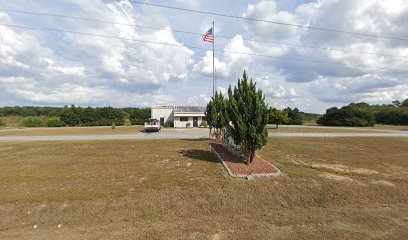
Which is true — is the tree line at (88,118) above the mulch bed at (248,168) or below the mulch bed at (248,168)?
above

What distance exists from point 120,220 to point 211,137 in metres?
20.2

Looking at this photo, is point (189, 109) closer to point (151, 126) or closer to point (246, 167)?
point (151, 126)

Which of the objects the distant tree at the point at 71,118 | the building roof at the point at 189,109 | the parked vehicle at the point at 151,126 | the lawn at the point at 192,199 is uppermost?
the building roof at the point at 189,109

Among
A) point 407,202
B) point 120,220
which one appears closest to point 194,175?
point 120,220

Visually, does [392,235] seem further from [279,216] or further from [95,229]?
[95,229]

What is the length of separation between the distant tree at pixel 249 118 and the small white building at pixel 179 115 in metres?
33.8

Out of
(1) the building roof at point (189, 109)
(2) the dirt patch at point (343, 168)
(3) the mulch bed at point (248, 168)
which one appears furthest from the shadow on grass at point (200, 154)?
(1) the building roof at point (189, 109)

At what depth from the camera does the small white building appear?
48463mm

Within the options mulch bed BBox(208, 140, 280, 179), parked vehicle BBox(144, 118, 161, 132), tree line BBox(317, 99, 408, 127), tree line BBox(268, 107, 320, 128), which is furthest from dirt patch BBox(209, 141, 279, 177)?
tree line BBox(317, 99, 408, 127)

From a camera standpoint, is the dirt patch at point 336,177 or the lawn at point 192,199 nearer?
the lawn at point 192,199

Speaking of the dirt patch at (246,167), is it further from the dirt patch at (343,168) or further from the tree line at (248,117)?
the dirt patch at (343,168)

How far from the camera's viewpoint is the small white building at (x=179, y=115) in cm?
4846

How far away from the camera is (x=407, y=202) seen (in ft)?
35.6

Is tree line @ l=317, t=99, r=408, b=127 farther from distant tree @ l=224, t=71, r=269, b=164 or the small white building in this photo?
distant tree @ l=224, t=71, r=269, b=164
